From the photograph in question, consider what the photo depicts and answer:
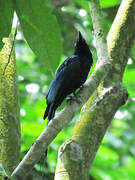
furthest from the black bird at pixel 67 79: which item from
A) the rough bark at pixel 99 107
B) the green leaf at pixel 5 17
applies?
the green leaf at pixel 5 17

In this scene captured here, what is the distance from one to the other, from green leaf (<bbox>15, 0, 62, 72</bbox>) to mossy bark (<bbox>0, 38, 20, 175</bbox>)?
84 cm

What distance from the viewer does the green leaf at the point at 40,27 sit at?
144 centimetres

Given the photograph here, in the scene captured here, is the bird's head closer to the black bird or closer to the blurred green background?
the black bird

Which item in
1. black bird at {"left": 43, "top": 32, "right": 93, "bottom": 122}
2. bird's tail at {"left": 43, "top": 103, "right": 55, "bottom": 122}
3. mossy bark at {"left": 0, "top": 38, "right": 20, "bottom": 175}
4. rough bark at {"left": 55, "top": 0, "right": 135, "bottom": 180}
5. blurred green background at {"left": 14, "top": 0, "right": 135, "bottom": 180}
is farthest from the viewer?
blurred green background at {"left": 14, "top": 0, "right": 135, "bottom": 180}

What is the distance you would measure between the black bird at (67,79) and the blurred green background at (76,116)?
159 mm

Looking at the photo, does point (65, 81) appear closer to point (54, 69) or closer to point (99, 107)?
point (99, 107)

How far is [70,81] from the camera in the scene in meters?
3.33

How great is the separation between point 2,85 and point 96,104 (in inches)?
32.2

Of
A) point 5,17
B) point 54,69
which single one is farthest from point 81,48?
point 5,17

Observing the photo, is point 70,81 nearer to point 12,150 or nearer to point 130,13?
point 130,13

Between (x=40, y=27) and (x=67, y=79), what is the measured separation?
1817 millimetres

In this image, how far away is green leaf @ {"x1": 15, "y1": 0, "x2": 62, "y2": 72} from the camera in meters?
1.44

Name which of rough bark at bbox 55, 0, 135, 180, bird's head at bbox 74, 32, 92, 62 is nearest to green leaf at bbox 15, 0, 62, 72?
rough bark at bbox 55, 0, 135, 180

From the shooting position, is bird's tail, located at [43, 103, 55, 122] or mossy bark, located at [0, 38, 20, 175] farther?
bird's tail, located at [43, 103, 55, 122]
